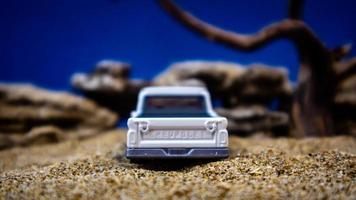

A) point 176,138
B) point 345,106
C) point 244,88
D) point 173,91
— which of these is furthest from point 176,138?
point 345,106

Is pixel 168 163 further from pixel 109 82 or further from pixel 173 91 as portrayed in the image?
pixel 109 82

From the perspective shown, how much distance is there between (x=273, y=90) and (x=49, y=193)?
693 centimetres

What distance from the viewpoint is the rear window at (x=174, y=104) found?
615 cm

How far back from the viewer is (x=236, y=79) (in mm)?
9078

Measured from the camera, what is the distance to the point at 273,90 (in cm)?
905

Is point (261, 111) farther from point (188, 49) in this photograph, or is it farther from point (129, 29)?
point (129, 29)

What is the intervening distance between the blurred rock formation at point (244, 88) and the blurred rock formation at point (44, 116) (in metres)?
1.91

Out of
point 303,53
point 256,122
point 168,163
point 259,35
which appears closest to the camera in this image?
point 168,163

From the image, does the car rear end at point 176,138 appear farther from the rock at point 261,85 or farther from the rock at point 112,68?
the rock at point 112,68

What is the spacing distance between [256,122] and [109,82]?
3.86 meters

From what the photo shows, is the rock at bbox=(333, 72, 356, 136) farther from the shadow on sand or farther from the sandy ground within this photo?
the shadow on sand

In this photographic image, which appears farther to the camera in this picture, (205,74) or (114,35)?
(205,74)

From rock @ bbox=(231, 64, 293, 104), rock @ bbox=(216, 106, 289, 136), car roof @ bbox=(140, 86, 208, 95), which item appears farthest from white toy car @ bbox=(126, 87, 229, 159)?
rock @ bbox=(231, 64, 293, 104)

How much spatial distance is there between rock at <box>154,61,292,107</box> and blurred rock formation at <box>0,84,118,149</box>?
1.91 metres
